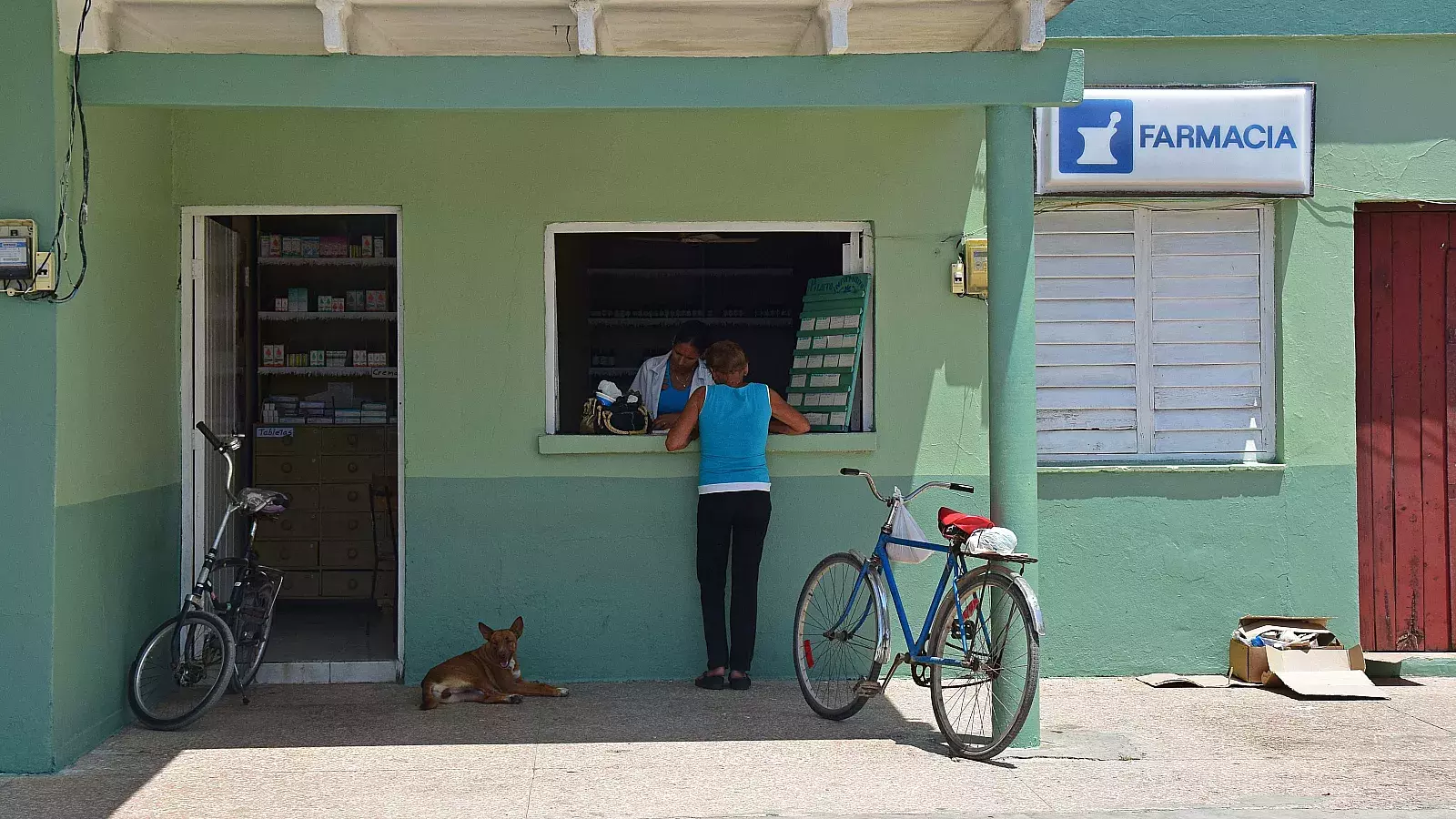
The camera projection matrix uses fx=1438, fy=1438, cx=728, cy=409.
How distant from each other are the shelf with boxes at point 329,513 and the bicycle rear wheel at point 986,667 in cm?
487

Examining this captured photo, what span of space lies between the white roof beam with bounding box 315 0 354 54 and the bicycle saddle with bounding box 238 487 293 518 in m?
2.43

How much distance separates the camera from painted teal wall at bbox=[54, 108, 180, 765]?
602 cm

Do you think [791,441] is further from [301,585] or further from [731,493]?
[301,585]

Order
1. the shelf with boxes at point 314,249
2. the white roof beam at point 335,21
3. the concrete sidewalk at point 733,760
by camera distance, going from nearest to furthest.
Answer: the concrete sidewalk at point 733,760 → the white roof beam at point 335,21 → the shelf with boxes at point 314,249

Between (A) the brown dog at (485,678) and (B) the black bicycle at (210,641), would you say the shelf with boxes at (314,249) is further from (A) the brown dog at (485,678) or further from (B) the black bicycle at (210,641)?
(A) the brown dog at (485,678)

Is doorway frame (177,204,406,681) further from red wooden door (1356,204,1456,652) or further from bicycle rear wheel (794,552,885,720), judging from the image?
red wooden door (1356,204,1456,652)

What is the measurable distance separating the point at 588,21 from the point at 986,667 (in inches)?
122

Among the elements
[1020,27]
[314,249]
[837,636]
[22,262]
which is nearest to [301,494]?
[314,249]

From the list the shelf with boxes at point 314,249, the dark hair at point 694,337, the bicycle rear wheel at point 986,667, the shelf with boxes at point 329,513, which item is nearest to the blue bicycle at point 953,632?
the bicycle rear wheel at point 986,667

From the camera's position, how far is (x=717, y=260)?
36.3 feet

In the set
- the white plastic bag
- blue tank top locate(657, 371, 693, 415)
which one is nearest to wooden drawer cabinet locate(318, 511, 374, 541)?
blue tank top locate(657, 371, 693, 415)

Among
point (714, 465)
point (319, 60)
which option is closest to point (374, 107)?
point (319, 60)

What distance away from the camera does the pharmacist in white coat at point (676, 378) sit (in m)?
7.88

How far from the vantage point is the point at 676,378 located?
7.93 meters
